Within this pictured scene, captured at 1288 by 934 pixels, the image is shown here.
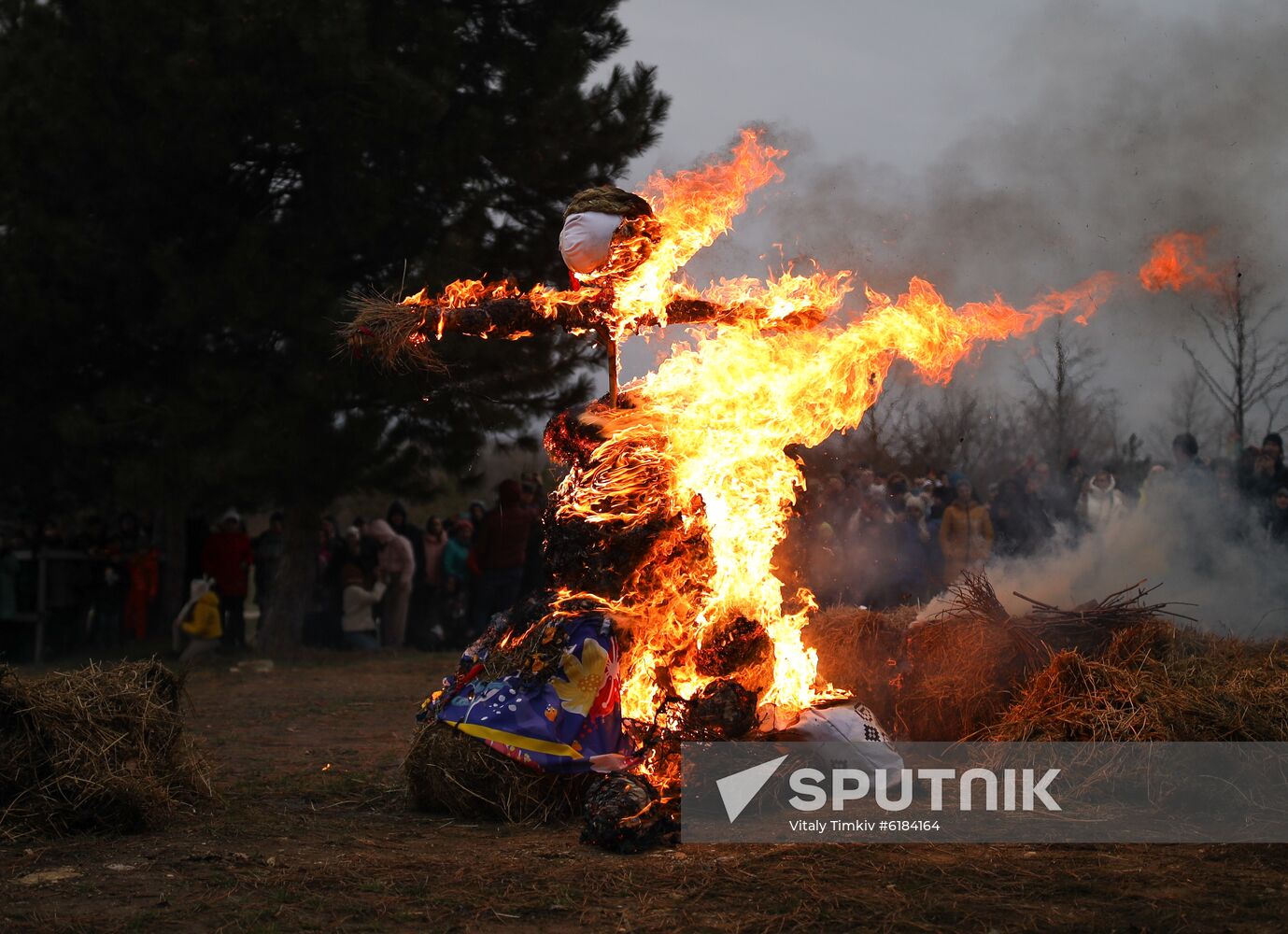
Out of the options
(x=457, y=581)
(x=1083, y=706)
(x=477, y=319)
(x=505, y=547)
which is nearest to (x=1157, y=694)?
(x=1083, y=706)

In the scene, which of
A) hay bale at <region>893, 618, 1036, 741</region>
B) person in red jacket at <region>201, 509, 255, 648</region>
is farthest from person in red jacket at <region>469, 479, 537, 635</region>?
hay bale at <region>893, 618, 1036, 741</region>

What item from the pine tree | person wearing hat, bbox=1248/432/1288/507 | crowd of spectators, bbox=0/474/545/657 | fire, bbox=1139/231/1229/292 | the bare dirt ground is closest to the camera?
the bare dirt ground

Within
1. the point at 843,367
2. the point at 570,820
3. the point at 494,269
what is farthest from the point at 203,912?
the point at 494,269

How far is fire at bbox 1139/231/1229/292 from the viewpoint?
809 centimetres

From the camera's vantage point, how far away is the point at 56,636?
16312 mm

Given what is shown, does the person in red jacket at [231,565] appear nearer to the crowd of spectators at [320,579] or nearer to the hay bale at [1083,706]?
the crowd of spectators at [320,579]

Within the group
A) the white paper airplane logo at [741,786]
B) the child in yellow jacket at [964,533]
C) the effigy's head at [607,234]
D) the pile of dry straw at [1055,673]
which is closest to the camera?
the white paper airplane logo at [741,786]

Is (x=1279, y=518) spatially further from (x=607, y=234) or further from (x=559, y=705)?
(x=559, y=705)

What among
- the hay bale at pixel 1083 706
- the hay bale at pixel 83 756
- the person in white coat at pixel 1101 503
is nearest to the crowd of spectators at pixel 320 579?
the person in white coat at pixel 1101 503

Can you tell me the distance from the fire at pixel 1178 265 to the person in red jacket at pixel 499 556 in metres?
8.47

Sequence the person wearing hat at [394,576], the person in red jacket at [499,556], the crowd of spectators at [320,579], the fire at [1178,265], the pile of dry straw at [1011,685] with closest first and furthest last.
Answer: the pile of dry straw at [1011,685] < the fire at [1178,265] < the person in red jacket at [499,556] < the crowd of spectators at [320,579] < the person wearing hat at [394,576]

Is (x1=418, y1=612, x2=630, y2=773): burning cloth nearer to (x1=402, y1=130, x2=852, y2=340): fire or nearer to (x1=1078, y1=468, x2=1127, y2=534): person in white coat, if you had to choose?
(x1=402, y1=130, x2=852, y2=340): fire

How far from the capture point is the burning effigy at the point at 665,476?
19.4ft

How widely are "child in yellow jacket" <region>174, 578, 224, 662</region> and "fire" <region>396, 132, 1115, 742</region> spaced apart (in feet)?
30.5
